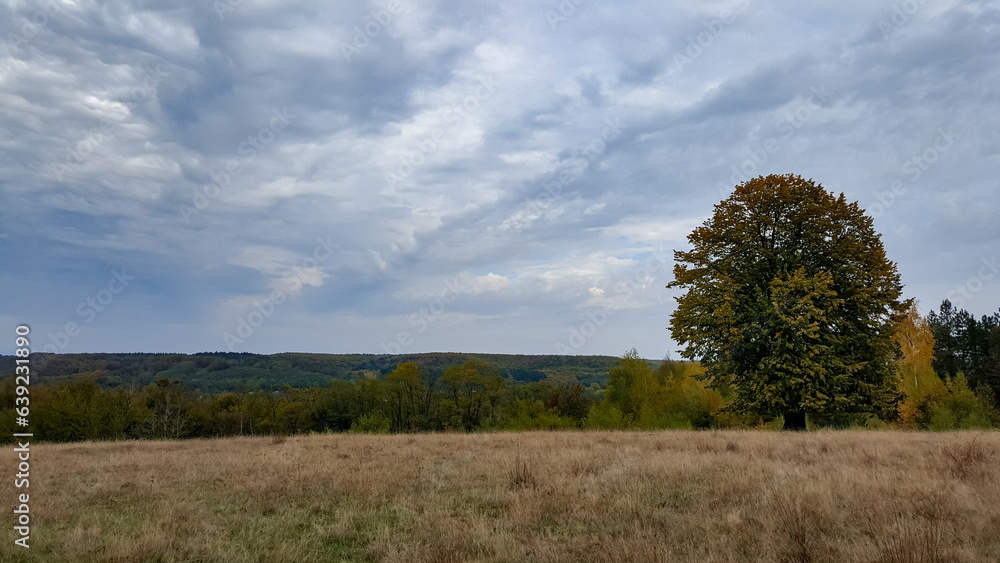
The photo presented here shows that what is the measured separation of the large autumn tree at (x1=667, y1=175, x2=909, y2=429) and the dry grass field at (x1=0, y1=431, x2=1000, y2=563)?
19.0 ft

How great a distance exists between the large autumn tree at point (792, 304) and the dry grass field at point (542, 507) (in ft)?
19.0

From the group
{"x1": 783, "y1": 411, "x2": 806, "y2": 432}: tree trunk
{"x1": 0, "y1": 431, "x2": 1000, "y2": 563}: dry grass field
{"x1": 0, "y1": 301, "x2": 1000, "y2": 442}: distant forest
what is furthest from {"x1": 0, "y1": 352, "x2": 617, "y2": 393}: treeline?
{"x1": 0, "y1": 431, "x2": 1000, "y2": 563}: dry grass field

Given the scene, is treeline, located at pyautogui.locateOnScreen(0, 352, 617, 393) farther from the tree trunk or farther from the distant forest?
the tree trunk

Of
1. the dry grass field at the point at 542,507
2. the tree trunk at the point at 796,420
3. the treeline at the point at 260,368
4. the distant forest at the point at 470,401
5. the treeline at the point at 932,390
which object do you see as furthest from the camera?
the treeline at the point at 260,368

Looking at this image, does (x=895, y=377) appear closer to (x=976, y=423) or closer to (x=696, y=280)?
(x=696, y=280)

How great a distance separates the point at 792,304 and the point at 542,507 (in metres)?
15.0

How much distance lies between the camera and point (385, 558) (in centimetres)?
553

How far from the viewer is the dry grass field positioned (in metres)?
5.47

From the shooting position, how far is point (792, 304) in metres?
18.5

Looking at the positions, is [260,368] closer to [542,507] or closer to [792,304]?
[792,304]

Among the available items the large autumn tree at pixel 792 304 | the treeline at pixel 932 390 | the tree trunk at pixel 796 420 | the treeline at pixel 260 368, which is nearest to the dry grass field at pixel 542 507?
the large autumn tree at pixel 792 304

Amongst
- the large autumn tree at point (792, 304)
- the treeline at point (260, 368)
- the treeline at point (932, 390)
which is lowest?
the treeline at point (260, 368)

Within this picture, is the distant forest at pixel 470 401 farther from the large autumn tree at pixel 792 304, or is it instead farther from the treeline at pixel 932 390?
the large autumn tree at pixel 792 304

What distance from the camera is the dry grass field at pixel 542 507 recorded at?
5.47m
